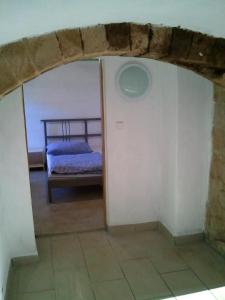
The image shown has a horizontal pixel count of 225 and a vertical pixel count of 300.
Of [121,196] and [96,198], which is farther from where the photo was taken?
[96,198]

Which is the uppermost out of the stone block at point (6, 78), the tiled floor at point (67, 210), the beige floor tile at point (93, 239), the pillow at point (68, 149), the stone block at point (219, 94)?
the stone block at point (6, 78)

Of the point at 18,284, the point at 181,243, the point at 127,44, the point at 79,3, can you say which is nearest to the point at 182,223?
the point at 181,243

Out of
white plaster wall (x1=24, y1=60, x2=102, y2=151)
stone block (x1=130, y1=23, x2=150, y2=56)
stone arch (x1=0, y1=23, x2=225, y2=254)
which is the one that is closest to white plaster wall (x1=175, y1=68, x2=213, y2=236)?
stone arch (x1=0, y1=23, x2=225, y2=254)

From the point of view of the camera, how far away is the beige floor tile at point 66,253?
2.75m

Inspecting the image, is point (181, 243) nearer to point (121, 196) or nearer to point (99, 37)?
point (121, 196)

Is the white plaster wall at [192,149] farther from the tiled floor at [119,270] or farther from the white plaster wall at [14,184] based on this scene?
the white plaster wall at [14,184]

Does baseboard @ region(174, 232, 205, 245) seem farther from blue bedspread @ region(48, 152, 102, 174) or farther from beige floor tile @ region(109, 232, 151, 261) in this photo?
blue bedspread @ region(48, 152, 102, 174)

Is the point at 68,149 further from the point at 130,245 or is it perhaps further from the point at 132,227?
the point at 130,245

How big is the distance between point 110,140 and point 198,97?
102 centimetres

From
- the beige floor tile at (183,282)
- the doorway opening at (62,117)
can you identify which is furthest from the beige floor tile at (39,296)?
the doorway opening at (62,117)

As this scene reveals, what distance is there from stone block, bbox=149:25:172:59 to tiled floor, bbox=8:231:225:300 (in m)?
1.84

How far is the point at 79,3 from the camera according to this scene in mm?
1537

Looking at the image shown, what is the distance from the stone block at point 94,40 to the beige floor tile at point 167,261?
204 centimetres

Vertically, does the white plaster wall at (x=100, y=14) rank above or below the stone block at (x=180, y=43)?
above
